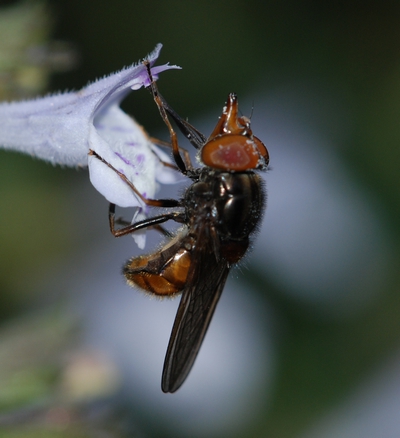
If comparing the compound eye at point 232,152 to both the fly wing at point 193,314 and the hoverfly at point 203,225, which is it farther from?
the fly wing at point 193,314

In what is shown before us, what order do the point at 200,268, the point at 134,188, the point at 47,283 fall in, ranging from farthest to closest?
the point at 47,283 → the point at 200,268 → the point at 134,188

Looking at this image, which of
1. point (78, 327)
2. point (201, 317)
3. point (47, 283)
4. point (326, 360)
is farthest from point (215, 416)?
point (201, 317)

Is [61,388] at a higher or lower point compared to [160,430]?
lower

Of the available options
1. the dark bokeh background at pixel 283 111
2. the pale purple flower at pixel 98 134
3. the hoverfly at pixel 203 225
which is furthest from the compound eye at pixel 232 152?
the dark bokeh background at pixel 283 111

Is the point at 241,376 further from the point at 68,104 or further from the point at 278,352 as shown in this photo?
the point at 68,104

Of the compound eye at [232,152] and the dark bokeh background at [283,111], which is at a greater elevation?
the dark bokeh background at [283,111]

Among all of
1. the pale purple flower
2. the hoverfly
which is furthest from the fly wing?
the pale purple flower

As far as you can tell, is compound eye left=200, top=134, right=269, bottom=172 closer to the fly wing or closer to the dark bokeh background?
the fly wing

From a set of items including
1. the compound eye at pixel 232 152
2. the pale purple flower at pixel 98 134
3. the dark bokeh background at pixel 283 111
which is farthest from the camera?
the dark bokeh background at pixel 283 111
